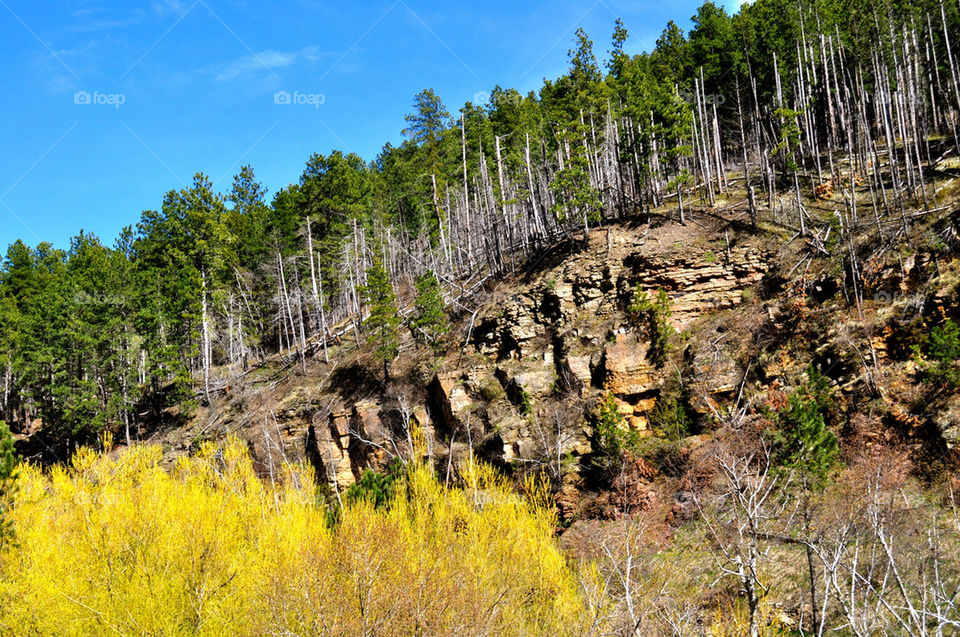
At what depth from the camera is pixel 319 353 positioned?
37875mm

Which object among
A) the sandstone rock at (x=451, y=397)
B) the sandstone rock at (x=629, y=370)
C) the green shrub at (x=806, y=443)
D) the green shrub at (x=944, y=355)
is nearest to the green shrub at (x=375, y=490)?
the sandstone rock at (x=451, y=397)

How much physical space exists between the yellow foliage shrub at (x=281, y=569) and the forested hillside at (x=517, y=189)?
16.7 m

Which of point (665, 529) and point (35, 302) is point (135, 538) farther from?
point (35, 302)

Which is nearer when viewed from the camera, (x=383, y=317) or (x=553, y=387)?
(x=553, y=387)

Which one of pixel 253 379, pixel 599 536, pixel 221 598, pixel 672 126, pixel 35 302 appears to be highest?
pixel 672 126

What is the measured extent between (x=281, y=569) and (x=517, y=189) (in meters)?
33.5

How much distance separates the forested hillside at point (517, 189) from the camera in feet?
100.0

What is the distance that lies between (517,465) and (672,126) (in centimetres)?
1994

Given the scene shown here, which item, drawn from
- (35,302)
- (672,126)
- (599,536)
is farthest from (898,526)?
(35,302)

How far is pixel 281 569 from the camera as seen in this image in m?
13.7

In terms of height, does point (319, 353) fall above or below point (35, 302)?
below

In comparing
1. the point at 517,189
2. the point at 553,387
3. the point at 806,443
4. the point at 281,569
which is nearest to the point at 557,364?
the point at 553,387

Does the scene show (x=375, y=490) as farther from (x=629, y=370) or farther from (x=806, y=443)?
(x=806, y=443)

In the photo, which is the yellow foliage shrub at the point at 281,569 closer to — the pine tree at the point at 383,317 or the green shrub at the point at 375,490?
the green shrub at the point at 375,490
